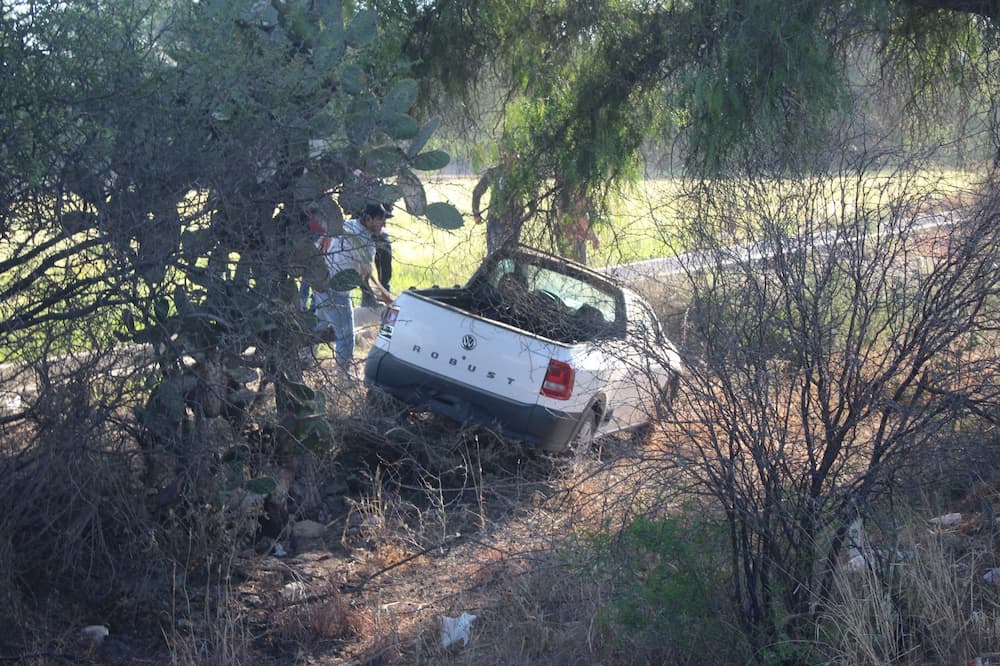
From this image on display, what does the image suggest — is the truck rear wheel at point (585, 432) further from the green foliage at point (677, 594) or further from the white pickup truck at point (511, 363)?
the green foliage at point (677, 594)

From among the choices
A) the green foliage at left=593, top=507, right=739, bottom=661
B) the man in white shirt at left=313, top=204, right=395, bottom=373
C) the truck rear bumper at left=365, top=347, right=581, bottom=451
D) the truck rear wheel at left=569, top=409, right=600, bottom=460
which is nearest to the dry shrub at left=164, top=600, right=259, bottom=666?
the man in white shirt at left=313, top=204, right=395, bottom=373

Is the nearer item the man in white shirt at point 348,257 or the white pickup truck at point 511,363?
the man in white shirt at point 348,257

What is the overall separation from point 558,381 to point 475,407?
0.62 meters

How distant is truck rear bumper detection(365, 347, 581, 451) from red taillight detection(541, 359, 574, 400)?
0.12 m

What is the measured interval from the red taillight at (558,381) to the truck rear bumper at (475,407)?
12cm

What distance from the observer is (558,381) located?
696cm

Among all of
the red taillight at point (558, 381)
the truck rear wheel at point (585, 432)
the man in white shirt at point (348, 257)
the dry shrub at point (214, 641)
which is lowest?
the dry shrub at point (214, 641)

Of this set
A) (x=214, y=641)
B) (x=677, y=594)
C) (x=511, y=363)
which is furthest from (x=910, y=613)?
(x=511, y=363)

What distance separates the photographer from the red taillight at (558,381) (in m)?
6.94

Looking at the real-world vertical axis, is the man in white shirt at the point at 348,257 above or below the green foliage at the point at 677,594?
above

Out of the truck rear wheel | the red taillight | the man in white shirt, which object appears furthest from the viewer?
the truck rear wheel

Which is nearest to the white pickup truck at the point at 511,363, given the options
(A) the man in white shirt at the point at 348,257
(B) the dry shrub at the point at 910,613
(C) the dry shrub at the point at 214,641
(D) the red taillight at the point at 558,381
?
(D) the red taillight at the point at 558,381

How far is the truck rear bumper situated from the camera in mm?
6992

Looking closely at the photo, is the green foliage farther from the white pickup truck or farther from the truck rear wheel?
the truck rear wheel
